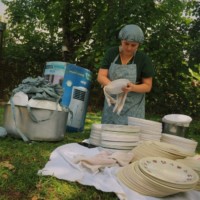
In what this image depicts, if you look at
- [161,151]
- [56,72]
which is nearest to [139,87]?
[161,151]

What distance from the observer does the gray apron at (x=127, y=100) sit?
4.56 metres

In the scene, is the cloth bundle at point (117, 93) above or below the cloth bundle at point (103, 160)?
above

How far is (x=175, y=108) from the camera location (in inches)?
413

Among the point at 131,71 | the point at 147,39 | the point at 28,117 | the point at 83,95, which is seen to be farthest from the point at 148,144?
the point at 147,39

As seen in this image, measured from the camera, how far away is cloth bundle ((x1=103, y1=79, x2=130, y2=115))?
4.18m

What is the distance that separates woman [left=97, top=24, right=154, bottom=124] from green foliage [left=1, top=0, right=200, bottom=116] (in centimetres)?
418

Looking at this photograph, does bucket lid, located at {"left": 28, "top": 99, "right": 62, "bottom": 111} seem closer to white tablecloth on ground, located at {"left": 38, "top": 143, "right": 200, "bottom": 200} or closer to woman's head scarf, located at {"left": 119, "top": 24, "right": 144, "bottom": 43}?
white tablecloth on ground, located at {"left": 38, "top": 143, "right": 200, "bottom": 200}

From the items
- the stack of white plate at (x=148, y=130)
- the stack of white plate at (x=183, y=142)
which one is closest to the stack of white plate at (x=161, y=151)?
the stack of white plate at (x=148, y=130)

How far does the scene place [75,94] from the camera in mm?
5859

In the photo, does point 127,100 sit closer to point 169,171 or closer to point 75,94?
point 75,94

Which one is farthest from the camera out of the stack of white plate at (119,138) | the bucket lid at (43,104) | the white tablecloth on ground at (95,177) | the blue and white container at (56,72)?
the blue and white container at (56,72)

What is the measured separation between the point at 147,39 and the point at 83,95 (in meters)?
3.96

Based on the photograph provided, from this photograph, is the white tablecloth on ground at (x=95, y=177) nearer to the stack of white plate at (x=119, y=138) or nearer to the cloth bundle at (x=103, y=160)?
the cloth bundle at (x=103, y=160)

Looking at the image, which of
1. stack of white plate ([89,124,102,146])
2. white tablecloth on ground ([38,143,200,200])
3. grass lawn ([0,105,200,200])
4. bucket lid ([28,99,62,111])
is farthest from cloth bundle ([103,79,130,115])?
grass lawn ([0,105,200,200])
